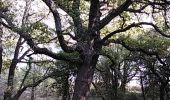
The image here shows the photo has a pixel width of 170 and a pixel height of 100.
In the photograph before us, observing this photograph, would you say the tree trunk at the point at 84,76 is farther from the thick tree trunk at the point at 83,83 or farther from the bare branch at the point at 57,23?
the bare branch at the point at 57,23

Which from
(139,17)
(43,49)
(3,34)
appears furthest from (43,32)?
(3,34)

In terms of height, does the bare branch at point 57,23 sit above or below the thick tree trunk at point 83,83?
above

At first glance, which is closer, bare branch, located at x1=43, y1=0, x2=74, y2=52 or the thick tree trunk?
bare branch, located at x1=43, y1=0, x2=74, y2=52

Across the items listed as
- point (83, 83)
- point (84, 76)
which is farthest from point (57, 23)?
point (83, 83)

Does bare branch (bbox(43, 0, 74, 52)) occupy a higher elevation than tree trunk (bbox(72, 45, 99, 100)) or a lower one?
higher

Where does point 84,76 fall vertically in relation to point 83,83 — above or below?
above

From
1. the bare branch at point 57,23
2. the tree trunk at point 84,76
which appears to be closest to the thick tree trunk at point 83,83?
the tree trunk at point 84,76

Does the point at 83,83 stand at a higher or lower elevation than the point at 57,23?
lower

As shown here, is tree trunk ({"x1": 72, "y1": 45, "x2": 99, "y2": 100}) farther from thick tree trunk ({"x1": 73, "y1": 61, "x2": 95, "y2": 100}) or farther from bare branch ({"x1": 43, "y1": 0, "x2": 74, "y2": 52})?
bare branch ({"x1": 43, "y1": 0, "x2": 74, "y2": 52})

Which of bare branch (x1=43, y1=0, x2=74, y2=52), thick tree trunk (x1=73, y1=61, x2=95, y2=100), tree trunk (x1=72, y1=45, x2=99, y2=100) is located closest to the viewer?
bare branch (x1=43, y1=0, x2=74, y2=52)

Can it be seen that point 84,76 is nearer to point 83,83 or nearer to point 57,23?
point 83,83

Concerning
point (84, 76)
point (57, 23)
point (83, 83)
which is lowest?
point (83, 83)

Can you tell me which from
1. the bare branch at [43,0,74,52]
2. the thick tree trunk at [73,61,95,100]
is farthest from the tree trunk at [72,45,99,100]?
the bare branch at [43,0,74,52]

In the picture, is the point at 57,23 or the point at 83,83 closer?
the point at 57,23
